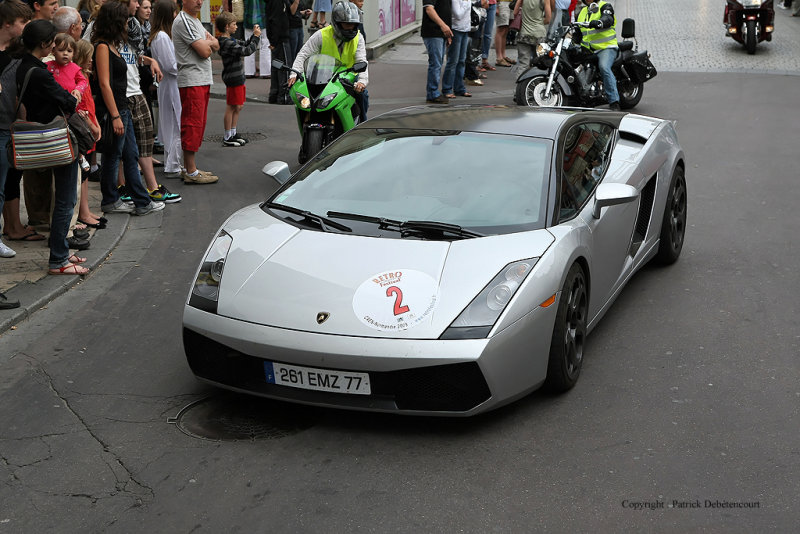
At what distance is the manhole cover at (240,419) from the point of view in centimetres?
489

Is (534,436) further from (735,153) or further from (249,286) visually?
(735,153)

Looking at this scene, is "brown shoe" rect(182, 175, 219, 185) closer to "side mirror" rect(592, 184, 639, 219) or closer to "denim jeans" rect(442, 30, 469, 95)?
"side mirror" rect(592, 184, 639, 219)

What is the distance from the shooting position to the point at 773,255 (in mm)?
7828

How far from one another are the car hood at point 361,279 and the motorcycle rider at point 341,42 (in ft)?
18.4

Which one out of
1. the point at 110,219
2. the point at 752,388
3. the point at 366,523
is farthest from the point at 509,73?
the point at 366,523

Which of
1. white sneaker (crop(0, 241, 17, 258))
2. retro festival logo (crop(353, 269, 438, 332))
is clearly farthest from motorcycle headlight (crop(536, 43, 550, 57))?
retro festival logo (crop(353, 269, 438, 332))

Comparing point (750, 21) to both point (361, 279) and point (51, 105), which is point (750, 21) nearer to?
point (51, 105)

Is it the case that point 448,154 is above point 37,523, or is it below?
above

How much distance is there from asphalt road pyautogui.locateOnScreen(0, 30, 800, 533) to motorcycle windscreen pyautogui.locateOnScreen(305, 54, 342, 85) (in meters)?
3.54

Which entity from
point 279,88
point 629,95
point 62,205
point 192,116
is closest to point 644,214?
point 62,205

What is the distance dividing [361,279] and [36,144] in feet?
10.3

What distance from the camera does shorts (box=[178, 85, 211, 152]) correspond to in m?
10.3

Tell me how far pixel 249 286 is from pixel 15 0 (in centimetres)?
352

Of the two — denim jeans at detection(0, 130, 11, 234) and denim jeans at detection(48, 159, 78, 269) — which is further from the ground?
denim jeans at detection(0, 130, 11, 234)
